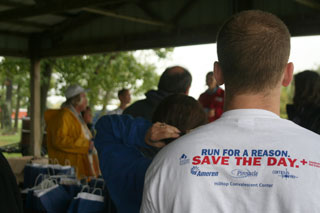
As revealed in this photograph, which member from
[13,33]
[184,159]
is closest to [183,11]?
[13,33]

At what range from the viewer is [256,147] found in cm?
93

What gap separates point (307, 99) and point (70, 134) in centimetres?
278

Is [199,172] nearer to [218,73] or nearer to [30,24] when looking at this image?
[218,73]

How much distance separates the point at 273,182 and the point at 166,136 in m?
0.53

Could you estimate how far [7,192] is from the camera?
1360 mm

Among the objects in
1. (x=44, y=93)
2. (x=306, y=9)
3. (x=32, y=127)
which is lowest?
(x=32, y=127)

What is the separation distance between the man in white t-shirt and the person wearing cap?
3819 mm

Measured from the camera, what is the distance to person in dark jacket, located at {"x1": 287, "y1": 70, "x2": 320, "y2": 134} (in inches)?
110

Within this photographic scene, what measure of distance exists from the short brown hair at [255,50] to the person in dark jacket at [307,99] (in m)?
1.89

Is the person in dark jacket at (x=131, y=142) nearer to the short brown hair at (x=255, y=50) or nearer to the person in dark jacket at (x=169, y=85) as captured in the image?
the short brown hair at (x=255, y=50)

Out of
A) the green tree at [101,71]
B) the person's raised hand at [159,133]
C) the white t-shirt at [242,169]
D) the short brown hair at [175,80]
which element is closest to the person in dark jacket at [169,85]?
the short brown hair at [175,80]

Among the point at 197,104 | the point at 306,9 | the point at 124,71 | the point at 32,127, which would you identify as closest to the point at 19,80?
the point at 124,71

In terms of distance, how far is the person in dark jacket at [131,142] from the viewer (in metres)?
1.48

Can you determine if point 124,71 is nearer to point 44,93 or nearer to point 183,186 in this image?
point 44,93
